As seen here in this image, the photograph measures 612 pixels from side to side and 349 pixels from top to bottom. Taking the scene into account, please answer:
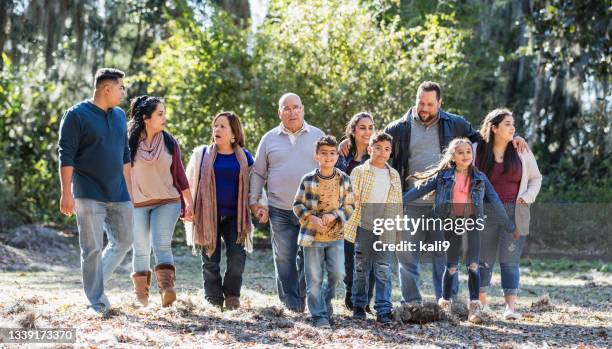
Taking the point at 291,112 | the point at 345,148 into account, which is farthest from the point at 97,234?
the point at 345,148

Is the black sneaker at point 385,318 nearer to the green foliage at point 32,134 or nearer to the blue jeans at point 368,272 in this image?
the blue jeans at point 368,272

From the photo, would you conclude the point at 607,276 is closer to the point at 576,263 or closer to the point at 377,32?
the point at 576,263

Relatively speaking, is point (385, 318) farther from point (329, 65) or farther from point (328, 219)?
point (329, 65)

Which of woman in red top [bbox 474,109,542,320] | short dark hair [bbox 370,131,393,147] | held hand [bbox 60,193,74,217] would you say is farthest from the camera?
woman in red top [bbox 474,109,542,320]

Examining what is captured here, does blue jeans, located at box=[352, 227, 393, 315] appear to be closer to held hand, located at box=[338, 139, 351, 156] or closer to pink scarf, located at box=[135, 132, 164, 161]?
held hand, located at box=[338, 139, 351, 156]

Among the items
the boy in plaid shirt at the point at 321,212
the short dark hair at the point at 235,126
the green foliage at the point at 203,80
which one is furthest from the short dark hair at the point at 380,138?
the green foliage at the point at 203,80

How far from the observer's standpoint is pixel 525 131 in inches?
880

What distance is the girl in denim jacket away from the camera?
7898 mm

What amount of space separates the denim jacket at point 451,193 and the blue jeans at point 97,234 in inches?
85.4

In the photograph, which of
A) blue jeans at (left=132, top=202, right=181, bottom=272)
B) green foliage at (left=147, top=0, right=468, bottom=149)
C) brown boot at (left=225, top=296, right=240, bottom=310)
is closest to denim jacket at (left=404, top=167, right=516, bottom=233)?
brown boot at (left=225, top=296, right=240, bottom=310)

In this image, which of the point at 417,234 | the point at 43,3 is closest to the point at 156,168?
the point at 417,234

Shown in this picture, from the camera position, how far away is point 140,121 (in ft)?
27.6

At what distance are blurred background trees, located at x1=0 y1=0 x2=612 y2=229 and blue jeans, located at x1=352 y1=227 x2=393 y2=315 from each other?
8.45 meters

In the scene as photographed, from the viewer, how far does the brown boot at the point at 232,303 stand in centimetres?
841
